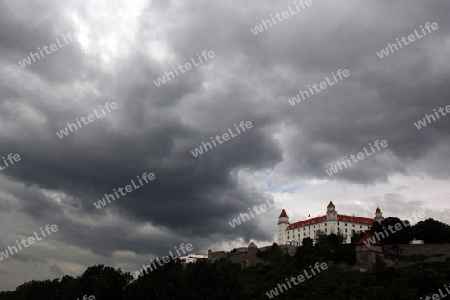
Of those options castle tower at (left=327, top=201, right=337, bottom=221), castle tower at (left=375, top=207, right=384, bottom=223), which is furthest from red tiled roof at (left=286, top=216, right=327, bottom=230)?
castle tower at (left=375, top=207, right=384, bottom=223)

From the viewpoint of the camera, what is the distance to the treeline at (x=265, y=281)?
53.3 m

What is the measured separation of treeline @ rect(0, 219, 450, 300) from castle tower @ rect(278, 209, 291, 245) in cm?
6336

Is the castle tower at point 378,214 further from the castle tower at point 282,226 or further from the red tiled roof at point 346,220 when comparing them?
the castle tower at point 282,226

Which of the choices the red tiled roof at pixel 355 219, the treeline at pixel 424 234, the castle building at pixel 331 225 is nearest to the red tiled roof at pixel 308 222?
the castle building at pixel 331 225

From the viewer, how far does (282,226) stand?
178 m

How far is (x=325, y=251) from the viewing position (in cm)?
9706

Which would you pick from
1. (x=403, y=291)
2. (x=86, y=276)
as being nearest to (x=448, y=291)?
(x=403, y=291)

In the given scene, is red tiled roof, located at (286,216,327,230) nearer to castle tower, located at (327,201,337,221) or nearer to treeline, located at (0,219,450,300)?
castle tower, located at (327,201,337,221)

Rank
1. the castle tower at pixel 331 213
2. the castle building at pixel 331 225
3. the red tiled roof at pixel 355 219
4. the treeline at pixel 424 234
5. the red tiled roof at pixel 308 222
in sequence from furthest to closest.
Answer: the red tiled roof at pixel 308 222, the red tiled roof at pixel 355 219, the castle tower at pixel 331 213, the castle building at pixel 331 225, the treeline at pixel 424 234

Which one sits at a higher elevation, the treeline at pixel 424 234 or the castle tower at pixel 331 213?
the castle tower at pixel 331 213

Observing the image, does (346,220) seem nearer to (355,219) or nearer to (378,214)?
(355,219)

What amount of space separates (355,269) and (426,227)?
2247 centimetres

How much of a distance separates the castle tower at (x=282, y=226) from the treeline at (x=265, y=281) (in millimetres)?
63362

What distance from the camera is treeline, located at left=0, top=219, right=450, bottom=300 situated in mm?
53344
